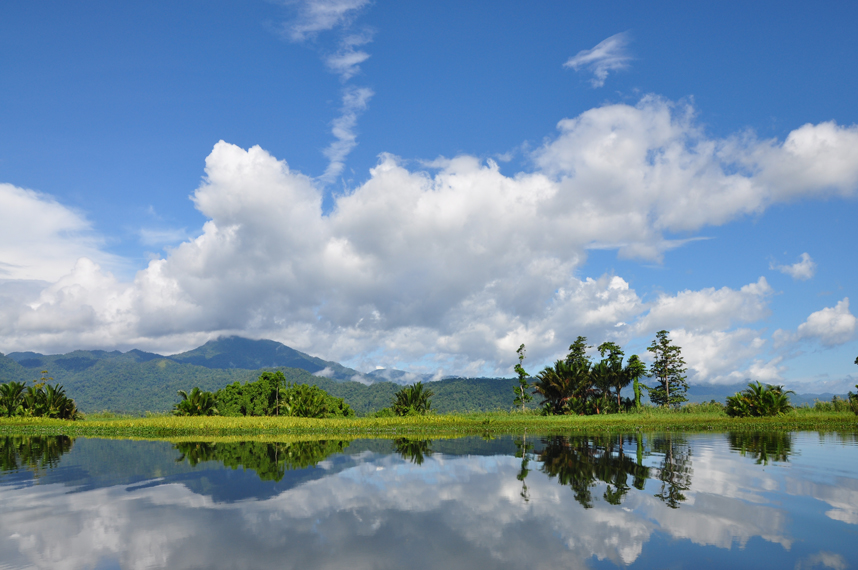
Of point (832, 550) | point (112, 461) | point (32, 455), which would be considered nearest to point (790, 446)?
point (832, 550)

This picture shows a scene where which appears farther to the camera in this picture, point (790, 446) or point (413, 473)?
point (790, 446)

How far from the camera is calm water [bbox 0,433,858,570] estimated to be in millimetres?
10891

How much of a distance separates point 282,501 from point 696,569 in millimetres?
11967

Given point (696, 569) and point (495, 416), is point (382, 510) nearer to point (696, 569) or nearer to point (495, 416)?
point (696, 569)

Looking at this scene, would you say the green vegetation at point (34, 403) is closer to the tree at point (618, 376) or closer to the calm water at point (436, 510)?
the calm water at point (436, 510)

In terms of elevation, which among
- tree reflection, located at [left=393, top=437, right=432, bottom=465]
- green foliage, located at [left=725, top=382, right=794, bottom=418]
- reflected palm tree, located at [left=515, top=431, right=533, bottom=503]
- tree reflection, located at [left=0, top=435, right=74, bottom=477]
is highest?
green foliage, located at [left=725, top=382, right=794, bottom=418]

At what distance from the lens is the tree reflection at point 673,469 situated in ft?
52.6

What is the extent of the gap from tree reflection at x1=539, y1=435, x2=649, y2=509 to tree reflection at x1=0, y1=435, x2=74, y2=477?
23263mm

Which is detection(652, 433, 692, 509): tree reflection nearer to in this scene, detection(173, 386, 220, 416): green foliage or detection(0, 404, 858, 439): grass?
detection(0, 404, 858, 439): grass

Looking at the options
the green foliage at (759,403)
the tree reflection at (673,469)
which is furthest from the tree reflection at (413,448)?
the green foliage at (759,403)

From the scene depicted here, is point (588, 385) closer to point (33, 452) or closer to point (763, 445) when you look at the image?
point (763, 445)

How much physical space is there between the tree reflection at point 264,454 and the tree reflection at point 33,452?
6270 millimetres

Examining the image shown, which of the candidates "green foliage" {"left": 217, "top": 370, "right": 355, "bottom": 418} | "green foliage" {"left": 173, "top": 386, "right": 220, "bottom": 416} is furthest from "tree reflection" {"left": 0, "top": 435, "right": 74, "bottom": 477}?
"green foliage" {"left": 217, "top": 370, "right": 355, "bottom": 418}

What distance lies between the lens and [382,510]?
1485cm
